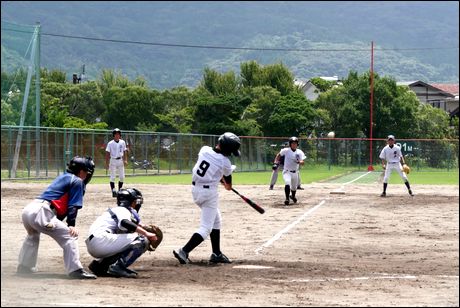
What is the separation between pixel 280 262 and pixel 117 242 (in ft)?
9.07

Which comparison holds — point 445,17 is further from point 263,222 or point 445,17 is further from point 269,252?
point 263,222

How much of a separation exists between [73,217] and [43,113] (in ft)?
152

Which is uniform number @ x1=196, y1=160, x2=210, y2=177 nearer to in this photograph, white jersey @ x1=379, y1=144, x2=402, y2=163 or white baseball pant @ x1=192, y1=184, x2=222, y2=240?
white baseball pant @ x1=192, y1=184, x2=222, y2=240

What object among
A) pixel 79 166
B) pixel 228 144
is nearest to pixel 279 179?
pixel 228 144

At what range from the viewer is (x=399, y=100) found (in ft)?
225

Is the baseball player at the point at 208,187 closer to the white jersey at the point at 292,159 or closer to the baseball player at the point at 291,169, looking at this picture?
the baseball player at the point at 291,169

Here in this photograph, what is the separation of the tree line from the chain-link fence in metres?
7.55

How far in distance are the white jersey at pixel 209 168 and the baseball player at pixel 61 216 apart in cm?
192

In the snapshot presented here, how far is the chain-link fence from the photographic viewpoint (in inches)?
1460

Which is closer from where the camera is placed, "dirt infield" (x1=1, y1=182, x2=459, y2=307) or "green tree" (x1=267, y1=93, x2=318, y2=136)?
"dirt infield" (x1=1, y1=182, x2=459, y2=307)

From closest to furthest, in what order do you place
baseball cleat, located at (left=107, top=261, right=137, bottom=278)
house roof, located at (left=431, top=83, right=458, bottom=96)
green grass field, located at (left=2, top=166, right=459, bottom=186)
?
baseball cleat, located at (left=107, top=261, right=137, bottom=278) < green grass field, located at (left=2, top=166, right=459, bottom=186) < house roof, located at (left=431, top=83, right=458, bottom=96)

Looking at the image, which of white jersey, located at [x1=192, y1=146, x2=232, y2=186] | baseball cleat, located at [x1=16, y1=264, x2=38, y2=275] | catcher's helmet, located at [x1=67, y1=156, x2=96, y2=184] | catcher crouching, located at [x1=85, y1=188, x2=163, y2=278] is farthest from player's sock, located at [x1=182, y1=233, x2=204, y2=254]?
baseball cleat, located at [x1=16, y1=264, x2=38, y2=275]

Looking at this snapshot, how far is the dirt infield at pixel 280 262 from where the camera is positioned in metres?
8.66

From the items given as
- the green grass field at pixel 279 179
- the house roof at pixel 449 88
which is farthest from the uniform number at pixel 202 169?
the house roof at pixel 449 88
